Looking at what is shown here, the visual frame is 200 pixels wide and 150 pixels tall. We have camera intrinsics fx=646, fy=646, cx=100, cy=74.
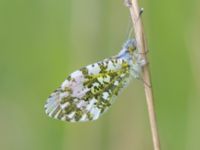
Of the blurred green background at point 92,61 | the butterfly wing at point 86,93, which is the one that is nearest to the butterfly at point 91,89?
the butterfly wing at point 86,93

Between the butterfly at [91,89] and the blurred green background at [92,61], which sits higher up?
the blurred green background at [92,61]

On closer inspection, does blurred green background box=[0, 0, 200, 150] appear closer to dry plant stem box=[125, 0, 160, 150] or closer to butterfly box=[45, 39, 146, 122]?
butterfly box=[45, 39, 146, 122]

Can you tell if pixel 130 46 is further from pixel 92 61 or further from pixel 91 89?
pixel 92 61

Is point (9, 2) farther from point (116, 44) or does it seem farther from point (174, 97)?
point (174, 97)

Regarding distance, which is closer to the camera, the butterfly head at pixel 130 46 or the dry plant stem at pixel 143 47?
the dry plant stem at pixel 143 47

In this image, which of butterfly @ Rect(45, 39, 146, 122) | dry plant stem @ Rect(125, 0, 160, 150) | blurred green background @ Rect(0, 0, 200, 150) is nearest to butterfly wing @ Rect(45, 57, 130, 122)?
butterfly @ Rect(45, 39, 146, 122)

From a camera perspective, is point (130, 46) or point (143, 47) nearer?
point (143, 47)

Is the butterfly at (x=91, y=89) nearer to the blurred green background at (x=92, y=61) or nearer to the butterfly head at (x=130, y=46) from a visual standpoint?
the butterfly head at (x=130, y=46)

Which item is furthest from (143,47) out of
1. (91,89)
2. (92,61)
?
(92,61)
